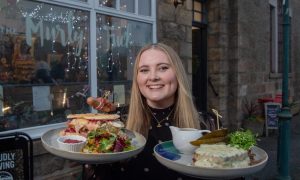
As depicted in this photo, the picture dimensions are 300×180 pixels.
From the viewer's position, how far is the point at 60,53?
4.62 meters

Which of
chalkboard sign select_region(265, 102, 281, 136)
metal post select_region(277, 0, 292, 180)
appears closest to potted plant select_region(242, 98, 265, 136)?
chalkboard sign select_region(265, 102, 281, 136)

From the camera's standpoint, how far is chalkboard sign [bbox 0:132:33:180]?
2693mm

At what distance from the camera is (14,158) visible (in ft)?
9.02

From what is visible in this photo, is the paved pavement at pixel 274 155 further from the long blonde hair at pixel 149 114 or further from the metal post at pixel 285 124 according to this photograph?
the long blonde hair at pixel 149 114

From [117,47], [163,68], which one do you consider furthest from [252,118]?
[163,68]

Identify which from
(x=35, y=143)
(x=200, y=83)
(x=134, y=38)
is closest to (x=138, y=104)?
(x=35, y=143)

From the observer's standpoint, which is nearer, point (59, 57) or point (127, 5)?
point (59, 57)

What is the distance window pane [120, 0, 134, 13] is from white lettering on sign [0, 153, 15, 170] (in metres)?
3.23

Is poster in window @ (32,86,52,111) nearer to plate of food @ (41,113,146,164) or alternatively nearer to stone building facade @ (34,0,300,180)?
plate of food @ (41,113,146,164)

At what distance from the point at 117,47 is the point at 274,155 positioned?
4.05 metres

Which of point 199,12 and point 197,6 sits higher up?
point 197,6

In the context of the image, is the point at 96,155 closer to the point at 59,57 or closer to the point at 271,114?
the point at 59,57

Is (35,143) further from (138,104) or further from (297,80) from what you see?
(297,80)

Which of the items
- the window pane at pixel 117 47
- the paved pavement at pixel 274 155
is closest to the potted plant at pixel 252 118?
the paved pavement at pixel 274 155
